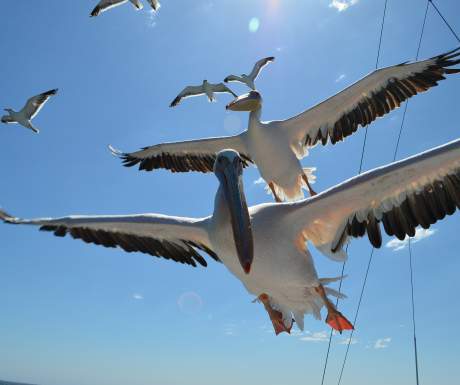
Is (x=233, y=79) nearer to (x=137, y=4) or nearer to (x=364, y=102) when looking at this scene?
(x=137, y=4)

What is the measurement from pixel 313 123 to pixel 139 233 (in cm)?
489

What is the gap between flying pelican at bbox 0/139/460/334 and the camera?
3576mm

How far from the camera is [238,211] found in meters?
3.47

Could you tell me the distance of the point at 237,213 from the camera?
11.4 feet

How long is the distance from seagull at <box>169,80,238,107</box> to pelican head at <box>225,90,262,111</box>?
3.36 m

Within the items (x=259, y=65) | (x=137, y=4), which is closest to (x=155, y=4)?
(x=137, y=4)

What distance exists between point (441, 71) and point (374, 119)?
51.1 inches

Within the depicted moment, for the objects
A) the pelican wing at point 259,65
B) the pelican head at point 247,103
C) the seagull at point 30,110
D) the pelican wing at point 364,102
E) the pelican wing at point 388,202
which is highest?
the pelican wing at point 259,65

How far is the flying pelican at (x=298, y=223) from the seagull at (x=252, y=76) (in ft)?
23.3

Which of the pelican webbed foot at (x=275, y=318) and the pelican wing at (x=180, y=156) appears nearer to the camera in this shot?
the pelican webbed foot at (x=275, y=318)

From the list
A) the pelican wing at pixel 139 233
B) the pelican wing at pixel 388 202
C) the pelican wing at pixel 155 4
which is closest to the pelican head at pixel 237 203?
the pelican wing at pixel 388 202

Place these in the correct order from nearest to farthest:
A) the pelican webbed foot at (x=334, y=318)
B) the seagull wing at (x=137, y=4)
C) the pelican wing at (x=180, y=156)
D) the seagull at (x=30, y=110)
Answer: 1. the pelican webbed foot at (x=334, y=318)
2. the pelican wing at (x=180, y=156)
3. the seagull wing at (x=137, y=4)
4. the seagull at (x=30, y=110)

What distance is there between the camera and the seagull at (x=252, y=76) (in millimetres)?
11124

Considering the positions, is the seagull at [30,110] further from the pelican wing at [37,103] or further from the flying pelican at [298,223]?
the flying pelican at [298,223]
